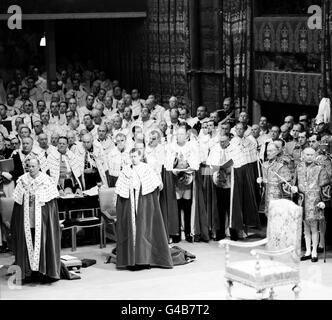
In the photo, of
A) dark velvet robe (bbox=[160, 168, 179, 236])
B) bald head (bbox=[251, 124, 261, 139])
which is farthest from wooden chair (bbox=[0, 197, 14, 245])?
bald head (bbox=[251, 124, 261, 139])

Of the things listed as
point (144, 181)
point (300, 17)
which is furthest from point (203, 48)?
point (144, 181)

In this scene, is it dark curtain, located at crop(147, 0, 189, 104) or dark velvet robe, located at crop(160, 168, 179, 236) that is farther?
dark curtain, located at crop(147, 0, 189, 104)

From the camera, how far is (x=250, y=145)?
1345cm

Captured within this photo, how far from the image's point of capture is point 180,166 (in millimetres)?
13195

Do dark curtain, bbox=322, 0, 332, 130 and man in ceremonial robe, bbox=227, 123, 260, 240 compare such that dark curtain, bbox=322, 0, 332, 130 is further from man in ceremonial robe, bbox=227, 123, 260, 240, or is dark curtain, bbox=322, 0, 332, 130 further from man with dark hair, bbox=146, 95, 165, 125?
man with dark hair, bbox=146, 95, 165, 125

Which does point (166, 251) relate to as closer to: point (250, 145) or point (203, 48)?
point (250, 145)

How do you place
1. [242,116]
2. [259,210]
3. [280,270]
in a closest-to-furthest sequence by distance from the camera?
[280,270], [259,210], [242,116]

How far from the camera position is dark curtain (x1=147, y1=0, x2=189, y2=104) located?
1852 cm

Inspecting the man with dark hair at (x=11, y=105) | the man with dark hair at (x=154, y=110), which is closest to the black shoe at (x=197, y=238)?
the man with dark hair at (x=154, y=110)

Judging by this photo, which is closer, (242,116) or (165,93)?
(242,116)

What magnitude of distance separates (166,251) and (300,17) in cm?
540

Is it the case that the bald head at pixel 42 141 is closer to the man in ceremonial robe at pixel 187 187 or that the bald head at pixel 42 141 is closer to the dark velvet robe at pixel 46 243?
the man in ceremonial robe at pixel 187 187

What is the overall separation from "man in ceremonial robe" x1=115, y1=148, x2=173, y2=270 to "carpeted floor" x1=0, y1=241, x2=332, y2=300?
18 cm

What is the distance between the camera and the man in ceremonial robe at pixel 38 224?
1112 centimetres
